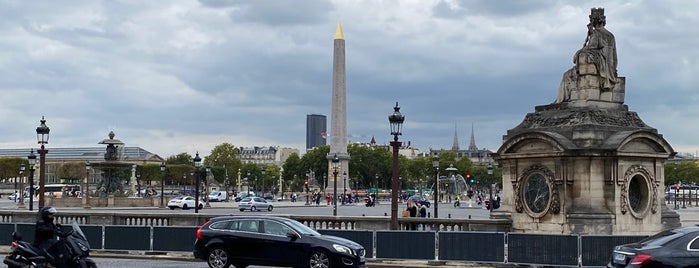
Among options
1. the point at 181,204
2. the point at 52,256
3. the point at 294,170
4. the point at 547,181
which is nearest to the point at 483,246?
the point at 547,181

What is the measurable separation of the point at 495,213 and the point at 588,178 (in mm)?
4464

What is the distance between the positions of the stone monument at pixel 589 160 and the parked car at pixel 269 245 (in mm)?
7192

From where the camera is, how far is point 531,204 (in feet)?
87.6

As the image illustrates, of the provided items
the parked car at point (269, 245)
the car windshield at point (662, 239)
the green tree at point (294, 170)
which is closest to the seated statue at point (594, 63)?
the parked car at point (269, 245)

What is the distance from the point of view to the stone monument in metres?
25.2

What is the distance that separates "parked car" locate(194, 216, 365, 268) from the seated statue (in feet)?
31.4

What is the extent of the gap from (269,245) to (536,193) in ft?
29.3

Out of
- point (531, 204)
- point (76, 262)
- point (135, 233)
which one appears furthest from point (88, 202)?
point (76, 262)

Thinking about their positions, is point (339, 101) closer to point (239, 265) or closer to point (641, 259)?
point (239, 265)

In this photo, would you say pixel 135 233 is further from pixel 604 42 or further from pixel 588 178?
pixel 604 42

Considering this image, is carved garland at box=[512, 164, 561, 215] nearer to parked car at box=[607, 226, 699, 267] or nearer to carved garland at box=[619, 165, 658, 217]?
carved garland at box=[619, 165, 658, 217]

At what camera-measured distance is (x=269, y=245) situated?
21016mm

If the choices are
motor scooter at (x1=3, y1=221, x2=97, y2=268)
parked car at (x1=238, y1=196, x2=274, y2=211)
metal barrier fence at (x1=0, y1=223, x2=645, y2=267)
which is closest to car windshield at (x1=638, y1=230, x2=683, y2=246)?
metal barrier fence at (x1=0, y1=223, x2=645, y2=267)

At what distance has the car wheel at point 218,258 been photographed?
2131 cm
